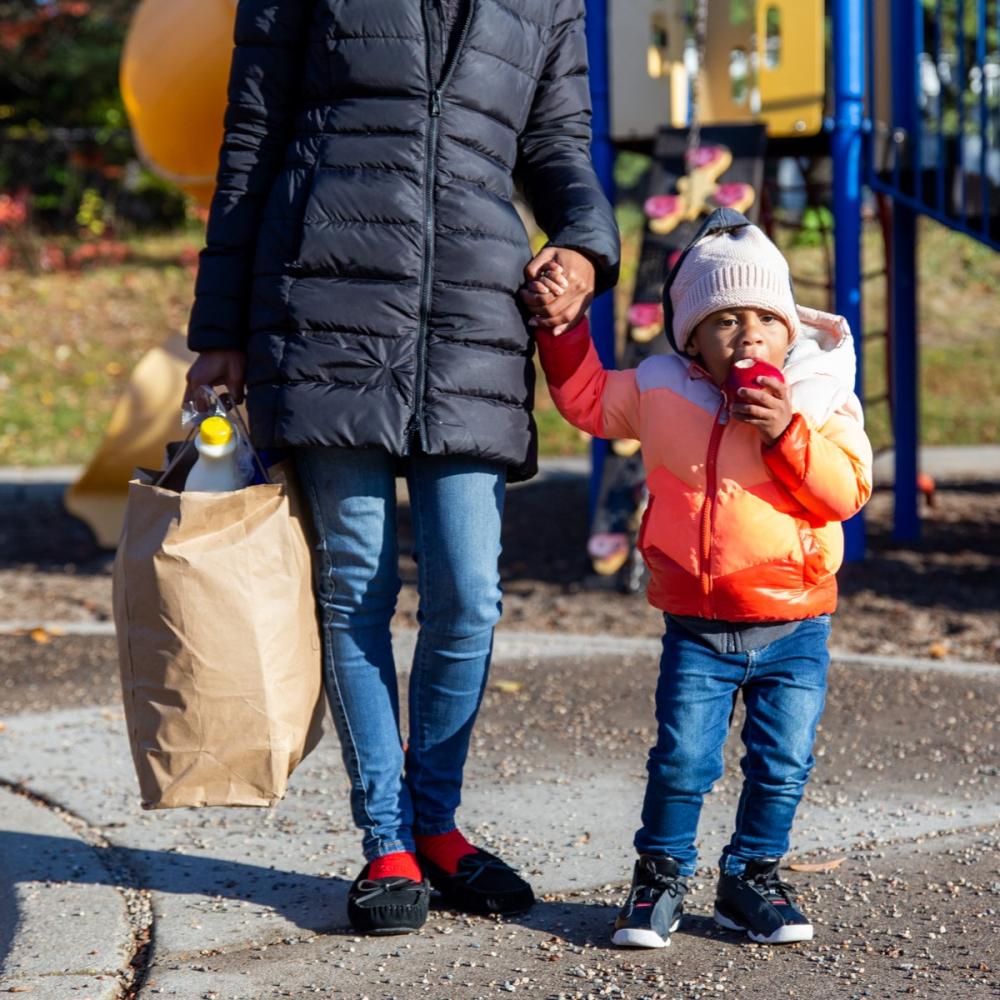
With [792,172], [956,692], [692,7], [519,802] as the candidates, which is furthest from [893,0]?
[792,172]

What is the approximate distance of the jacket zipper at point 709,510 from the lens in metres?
2.63

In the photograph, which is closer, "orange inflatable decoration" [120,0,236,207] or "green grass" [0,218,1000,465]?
"orange inflatable decoration" [120,0,236,207]

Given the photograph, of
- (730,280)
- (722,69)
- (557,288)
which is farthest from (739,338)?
(722,69)

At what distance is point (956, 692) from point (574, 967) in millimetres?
2161

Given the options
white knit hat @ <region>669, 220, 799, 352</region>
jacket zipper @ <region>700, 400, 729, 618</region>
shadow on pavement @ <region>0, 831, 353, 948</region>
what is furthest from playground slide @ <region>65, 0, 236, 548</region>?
jacket zipper @ <region>700, 400, 729, 618</region>

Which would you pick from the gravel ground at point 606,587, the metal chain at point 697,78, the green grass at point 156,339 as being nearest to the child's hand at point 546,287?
the gravel ground at point 606,587

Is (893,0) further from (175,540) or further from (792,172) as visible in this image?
(792,172)

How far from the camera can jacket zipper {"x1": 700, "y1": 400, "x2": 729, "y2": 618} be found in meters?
2.63

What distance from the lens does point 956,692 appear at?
14.4ft

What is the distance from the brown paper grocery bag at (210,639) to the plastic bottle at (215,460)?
3.2 inches

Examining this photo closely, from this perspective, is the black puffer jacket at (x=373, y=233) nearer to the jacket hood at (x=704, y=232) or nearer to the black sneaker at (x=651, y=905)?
the jacket hood at (x=704, y=232)

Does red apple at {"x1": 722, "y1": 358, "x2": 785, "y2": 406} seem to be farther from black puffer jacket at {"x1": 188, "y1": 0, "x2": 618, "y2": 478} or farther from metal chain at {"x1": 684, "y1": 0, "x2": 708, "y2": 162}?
metal chain at {"x1": 684, "y1": 0, "x2": 708, "y2": 162}

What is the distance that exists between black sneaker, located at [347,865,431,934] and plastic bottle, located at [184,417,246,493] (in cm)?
77

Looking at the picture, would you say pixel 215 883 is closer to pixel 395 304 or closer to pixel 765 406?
pixel 395 304
